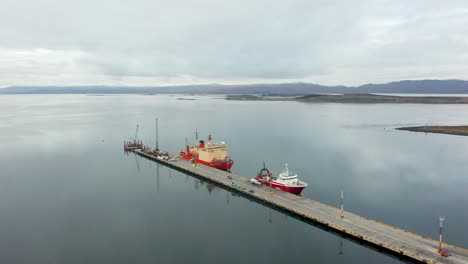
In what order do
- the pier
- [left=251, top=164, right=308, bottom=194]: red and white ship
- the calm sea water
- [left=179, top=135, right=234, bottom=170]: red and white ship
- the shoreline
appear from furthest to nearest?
the shoreline < [left=179, top=135, right=234, bottom=170]: red and white ship < [left=251, top=164, right=308, bottom=194]: red and white ship < the calm sea water < the pier

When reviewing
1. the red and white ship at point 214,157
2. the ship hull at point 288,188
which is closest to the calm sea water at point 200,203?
the ship hull at point 288,188

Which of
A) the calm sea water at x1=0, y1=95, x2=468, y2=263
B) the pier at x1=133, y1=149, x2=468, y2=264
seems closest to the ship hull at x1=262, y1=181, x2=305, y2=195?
the pier at x1=133, y1=149, x2=468, y2=264

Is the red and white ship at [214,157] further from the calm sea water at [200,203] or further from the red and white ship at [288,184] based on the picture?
the red and white ship at [288,184]

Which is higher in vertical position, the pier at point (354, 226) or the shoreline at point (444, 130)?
the shoreline at point (444, 130)

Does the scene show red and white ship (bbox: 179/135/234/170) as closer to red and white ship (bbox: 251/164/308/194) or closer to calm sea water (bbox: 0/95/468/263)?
calm sea water (bbox: 0/95/468/263)

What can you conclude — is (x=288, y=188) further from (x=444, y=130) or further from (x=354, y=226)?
(x=444, y=130)

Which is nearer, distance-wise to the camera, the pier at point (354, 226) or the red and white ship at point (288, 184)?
the pier at point (354, 226)

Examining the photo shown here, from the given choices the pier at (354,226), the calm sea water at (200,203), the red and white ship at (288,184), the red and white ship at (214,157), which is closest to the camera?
the pier at (354,226)

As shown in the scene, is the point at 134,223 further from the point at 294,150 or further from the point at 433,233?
the point at 294,150
